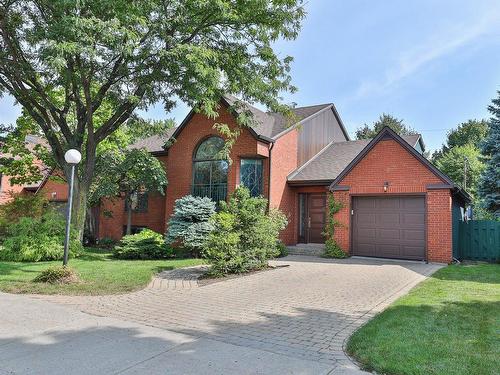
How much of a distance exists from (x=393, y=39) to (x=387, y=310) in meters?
8.35

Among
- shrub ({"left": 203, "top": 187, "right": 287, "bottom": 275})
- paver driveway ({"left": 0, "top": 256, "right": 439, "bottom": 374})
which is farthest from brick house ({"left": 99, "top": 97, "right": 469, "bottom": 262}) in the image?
shrub ({"left": 203, "top": 187, "right": 287, "bottom": 275})

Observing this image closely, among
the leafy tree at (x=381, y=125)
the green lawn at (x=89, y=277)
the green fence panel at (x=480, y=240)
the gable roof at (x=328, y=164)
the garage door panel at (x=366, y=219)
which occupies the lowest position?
the green lawn at (x=89, y=277)

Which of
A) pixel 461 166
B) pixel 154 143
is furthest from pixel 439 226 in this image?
pixel 461 166

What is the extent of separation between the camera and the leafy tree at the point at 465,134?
43.2 meters

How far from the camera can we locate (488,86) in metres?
16.5

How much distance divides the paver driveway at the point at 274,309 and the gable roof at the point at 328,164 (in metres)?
6.77

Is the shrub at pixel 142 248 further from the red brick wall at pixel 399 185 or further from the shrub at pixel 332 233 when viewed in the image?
the red brick wall at pixel 399 185

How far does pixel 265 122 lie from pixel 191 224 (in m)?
6.80

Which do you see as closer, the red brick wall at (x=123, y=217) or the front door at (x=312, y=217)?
the front door at (x=312, y=217)

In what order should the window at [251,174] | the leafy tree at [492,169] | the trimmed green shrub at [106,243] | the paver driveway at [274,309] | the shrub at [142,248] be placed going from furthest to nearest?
the trimmed green shrub at [106,243] → the window at [251,174] → the leafy tree at [492,169] → the shrub at [142,248] → the paver driveway at [274,309]

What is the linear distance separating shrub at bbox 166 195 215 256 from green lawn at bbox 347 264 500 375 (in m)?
8.50

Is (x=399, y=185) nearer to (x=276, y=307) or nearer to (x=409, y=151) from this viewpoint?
(x=409, y=151)

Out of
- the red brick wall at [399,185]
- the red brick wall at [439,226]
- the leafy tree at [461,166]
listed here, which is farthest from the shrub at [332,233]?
the leafy tree at [461,166]

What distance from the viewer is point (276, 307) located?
6984 millimetres
